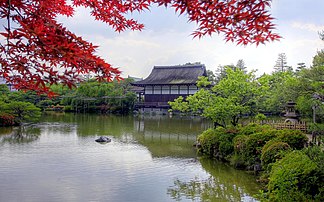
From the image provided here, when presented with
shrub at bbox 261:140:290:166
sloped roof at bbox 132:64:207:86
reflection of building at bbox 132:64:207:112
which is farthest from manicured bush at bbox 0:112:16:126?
sloped roof at bbox 132:64:207:86

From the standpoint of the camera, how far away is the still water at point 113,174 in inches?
250

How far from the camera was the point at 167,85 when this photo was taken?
3198 cm

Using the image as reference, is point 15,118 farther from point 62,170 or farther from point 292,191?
point 292,191

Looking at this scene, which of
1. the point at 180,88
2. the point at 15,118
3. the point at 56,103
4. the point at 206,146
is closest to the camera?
the point at 206,146

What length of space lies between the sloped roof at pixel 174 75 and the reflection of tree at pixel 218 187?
73.5 ft

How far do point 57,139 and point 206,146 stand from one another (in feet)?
22.0

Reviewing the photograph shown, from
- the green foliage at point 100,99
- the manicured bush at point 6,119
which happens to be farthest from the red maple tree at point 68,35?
the green foliage at point 100,99

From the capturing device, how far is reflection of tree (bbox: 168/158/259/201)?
6406 millimetres

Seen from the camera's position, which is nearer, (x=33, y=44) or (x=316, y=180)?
(x=33, y=44)

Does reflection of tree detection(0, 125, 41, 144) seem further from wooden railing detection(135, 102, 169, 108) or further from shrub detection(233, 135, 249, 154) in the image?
wooden railing detection(135, 102, 169, 108)

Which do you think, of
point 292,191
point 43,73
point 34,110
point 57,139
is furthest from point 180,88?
point 43,73

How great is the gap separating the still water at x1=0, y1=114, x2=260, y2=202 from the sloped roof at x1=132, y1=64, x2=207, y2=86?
1942 centimetres

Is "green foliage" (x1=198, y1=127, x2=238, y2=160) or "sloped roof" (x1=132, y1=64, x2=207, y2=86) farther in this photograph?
"sloped roof" (x1=132, y1=64, x2=207, y2=86)

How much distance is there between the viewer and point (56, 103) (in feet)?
126
